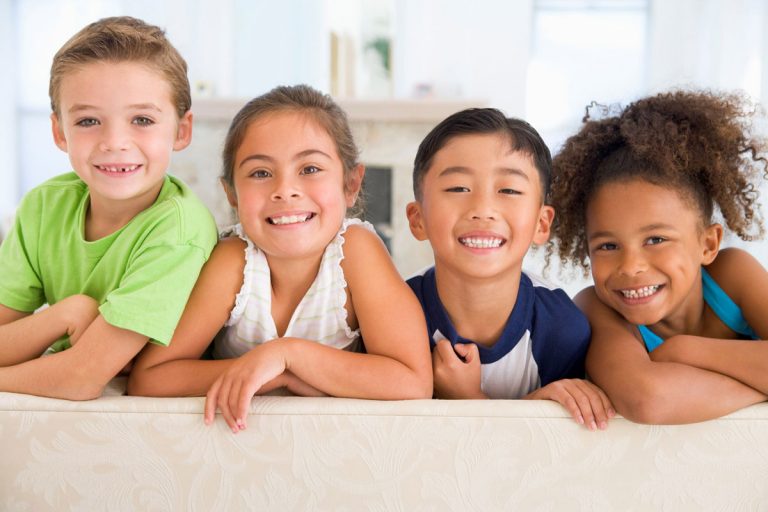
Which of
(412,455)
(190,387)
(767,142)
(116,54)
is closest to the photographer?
(412,455)

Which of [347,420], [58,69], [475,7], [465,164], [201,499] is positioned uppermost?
[475,7]

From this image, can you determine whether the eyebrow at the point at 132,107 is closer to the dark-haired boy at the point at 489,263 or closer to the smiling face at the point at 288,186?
the smiling face at the point at 288,186

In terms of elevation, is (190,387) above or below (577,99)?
below

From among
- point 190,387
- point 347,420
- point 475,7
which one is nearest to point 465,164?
point 347,420

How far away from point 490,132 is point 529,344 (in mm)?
419

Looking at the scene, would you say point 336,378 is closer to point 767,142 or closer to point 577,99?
point 767,142

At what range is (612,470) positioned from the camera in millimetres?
1108

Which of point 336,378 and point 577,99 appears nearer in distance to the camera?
point 336,378

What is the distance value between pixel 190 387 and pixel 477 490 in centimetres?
51

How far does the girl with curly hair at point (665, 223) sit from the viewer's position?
133cm

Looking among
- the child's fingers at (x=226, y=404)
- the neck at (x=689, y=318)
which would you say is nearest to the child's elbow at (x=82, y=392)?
the child's fingers at (x=226, y=404)

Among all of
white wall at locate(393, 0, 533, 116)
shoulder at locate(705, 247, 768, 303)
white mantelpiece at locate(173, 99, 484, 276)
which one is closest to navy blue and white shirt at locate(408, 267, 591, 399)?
shoulder at locate(705, 247, 768, 303)

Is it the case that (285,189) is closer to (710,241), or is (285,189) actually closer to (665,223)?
(665,223)

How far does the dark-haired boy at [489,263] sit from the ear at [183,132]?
1.62 feet
